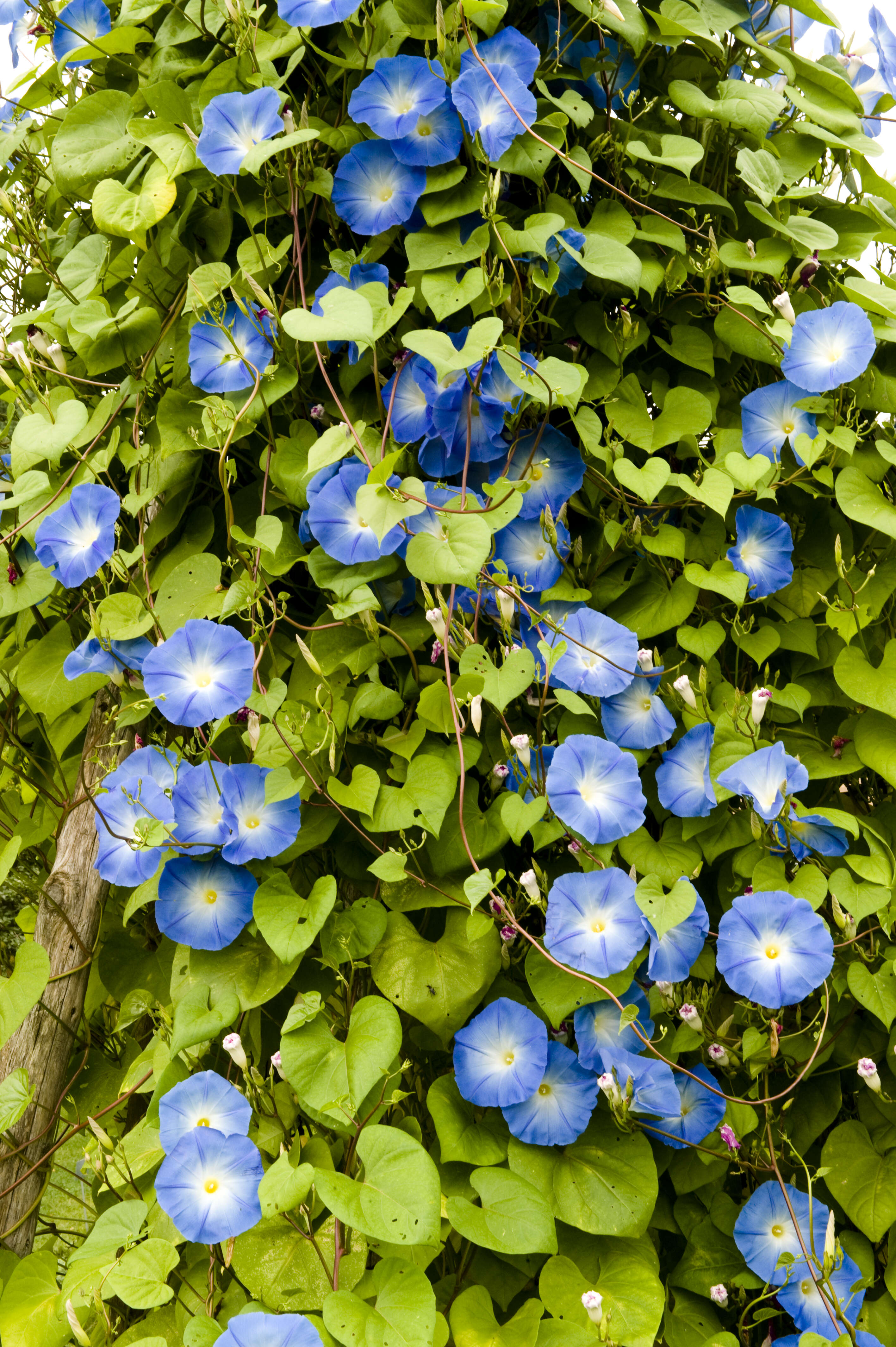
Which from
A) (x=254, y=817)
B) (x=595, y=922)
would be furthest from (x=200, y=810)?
(x=595, y=922)

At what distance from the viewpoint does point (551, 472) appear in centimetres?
133

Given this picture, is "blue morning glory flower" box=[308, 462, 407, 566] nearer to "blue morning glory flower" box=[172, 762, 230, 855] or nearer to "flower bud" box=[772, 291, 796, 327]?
"blue morning glory flower" box=[172, 762, 230, 855]

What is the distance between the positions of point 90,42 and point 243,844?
1.14 meters

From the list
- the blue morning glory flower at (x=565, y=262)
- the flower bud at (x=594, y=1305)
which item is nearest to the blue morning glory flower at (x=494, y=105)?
the blue morning glory flower at (x=565, y=262)

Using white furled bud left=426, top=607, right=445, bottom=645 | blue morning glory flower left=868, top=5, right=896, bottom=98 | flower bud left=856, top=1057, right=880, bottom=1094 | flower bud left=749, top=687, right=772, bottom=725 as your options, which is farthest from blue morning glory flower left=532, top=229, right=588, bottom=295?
flower bud left=856, top=1057, right=880, bottom=1094

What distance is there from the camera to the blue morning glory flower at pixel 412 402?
4.26 feet

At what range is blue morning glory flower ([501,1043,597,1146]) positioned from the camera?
3.83 feet

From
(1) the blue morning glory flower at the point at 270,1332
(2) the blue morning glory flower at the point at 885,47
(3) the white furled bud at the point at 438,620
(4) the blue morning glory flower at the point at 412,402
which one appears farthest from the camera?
(2) the blue morning glory flower at the point at 885,47

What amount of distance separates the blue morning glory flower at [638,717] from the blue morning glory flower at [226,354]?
0.62m

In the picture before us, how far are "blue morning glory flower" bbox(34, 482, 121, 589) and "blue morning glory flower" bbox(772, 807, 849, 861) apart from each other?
93cm

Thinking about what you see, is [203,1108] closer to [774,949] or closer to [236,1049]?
[236,1049]

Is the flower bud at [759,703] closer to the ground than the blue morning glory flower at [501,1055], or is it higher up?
higher up

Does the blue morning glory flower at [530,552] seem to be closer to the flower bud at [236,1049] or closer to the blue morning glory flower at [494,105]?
the blue morning glory flower at [494,105]

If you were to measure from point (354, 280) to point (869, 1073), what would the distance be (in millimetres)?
1181
